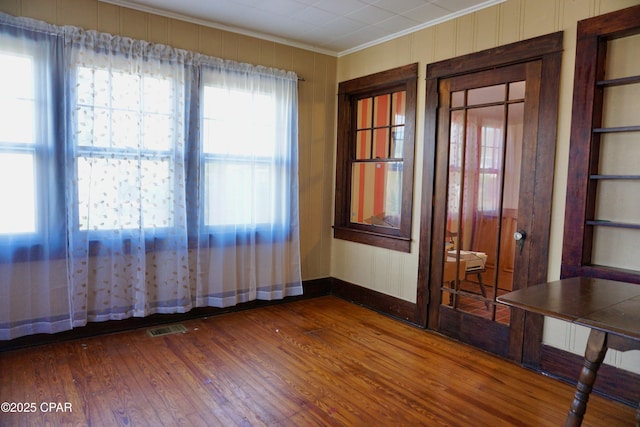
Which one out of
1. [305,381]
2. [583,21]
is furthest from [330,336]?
[583,21]

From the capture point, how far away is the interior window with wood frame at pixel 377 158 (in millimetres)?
3924

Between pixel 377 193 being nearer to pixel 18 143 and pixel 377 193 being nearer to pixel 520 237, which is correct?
pixel 520 237

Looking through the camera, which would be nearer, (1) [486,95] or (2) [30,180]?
(2) [30,180]

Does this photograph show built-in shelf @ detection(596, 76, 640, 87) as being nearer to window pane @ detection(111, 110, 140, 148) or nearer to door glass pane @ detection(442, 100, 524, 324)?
door glass pane @ detection(442, 100, 524, 324)

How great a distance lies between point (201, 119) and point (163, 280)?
147 centimetres

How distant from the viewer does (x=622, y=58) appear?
2.58 m

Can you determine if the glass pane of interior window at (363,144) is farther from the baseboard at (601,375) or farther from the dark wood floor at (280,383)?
the baseboard at (601,375)

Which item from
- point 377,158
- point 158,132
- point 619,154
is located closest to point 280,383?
point 158,132

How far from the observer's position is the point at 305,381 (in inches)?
108

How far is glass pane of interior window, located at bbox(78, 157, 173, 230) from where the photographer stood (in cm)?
321

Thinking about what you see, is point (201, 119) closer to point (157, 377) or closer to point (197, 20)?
point (197, 20)

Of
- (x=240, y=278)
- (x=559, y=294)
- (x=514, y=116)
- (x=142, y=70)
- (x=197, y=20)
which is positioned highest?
(x=197, y=20)

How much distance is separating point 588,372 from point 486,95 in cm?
217

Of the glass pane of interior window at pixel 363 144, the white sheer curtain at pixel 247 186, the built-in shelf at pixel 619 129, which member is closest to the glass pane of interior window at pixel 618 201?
the built-in shelf at pixel 619 129
